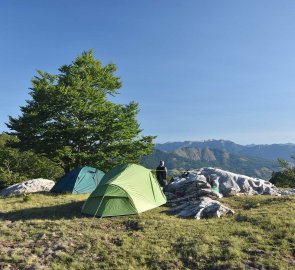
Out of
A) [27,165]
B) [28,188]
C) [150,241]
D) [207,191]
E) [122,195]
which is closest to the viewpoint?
[150,241]

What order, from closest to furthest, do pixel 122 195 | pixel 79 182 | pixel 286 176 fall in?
1. pixel 122 195
2. pixel 79 182
3. pixel 286 176

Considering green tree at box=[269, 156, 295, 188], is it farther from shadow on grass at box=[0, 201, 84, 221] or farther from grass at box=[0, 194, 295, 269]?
shadow on grass at box=[0, 201, 84, 221]

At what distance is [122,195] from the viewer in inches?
762

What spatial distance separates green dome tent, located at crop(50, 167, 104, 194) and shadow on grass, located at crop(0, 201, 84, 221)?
20.9 feet

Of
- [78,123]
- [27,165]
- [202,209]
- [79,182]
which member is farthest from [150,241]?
[27,165]

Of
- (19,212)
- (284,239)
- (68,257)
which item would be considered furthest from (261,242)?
(19,212)

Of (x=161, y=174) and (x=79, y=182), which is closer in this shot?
(x=161, y=174)

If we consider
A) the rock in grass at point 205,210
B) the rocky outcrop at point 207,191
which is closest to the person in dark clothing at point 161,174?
the rocky outcrop at point 207,191

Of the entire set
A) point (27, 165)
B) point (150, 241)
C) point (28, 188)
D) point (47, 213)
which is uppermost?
point (27, 165)

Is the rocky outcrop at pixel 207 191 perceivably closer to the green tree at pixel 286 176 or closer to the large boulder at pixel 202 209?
the large boulder at pixel 202 209

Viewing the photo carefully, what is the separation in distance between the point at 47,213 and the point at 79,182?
8.73m

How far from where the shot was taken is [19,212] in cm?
2075

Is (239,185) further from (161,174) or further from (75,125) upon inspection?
(75,125)

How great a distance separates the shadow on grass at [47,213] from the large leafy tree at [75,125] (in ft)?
54.0
